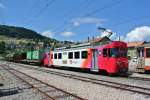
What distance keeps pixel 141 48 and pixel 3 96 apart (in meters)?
17.7

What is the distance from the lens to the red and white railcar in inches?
968

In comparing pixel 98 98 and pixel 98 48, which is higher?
pixel 98 48

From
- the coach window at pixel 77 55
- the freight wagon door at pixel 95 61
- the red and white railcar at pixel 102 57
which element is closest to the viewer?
the red and white railcar at pixel 102 57

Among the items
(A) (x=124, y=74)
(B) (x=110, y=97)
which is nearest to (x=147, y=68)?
(A) (x=124, y=74)

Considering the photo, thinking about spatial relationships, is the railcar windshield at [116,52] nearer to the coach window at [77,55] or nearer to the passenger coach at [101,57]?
the passenger coach at [101,57]

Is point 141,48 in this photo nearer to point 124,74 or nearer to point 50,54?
point 124,74

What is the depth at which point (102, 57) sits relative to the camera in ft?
84.0

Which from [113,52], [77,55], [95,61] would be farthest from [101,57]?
[77,55]

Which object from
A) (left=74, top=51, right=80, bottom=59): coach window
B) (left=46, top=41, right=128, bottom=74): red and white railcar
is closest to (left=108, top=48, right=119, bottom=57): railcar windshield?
(left=46, top=41, right=128, bottom=74): red and white railcar

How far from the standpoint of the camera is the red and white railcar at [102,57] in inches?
968

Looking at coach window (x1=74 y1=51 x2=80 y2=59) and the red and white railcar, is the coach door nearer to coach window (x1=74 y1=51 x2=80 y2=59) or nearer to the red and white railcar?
the red and white railcar

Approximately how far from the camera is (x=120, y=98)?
12469 mm

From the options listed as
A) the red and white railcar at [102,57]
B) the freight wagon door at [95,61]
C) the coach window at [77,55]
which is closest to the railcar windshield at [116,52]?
the red and white railcar at [102,57]

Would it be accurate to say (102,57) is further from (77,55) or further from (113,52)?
(77,55)
